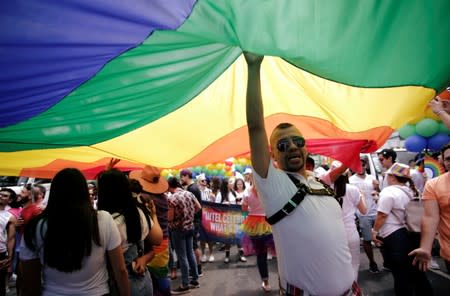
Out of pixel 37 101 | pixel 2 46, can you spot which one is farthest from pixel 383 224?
pixel 2 46

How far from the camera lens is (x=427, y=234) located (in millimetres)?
3201

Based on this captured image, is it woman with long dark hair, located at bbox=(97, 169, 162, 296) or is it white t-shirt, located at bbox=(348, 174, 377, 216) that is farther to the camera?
white t-shirt, located at bbox=(348, 174, 377, 216)

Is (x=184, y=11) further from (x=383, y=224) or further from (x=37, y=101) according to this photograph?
(x=383, y=224)

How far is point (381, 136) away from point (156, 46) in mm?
2427

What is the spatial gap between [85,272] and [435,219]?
3.09 metres

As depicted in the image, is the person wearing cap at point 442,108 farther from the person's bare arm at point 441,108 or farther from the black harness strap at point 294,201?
the black harness strap at point 294,201

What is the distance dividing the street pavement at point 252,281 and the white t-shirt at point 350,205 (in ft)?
5.52

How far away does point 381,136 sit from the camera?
329 cm

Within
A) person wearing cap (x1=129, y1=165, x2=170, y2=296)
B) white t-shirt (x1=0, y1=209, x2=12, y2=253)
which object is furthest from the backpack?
white t-shirt (x1=0, y1=209, x2=12, y2=253)

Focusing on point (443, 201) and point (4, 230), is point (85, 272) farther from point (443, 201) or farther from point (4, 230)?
point (4, 230)

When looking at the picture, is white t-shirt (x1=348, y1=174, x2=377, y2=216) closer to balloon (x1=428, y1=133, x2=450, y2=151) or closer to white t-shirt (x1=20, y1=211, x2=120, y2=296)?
balloon (x1=428, y1=133, x2=450, y2=151)

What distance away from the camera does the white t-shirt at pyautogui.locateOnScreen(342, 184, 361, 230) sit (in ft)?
15.0

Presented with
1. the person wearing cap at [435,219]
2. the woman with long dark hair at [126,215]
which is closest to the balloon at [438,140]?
the person wearing cap at [435,219]

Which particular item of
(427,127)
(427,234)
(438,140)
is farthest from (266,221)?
(438,140)
